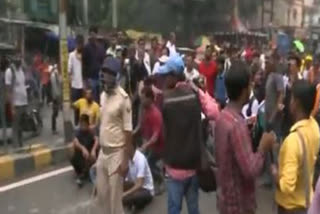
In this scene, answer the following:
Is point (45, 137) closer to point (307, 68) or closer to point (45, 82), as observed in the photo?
point (307, 68)

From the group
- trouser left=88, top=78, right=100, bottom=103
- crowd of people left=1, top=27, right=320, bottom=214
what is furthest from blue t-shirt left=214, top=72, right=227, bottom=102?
trouser left=88, top=78, right=100, bottom=103

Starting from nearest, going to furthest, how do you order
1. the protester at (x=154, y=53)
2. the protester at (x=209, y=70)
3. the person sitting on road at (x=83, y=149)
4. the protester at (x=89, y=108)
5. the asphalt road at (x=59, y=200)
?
the asphalt road at (x=59, y=200), the person sitting on road at (x=83, y=149), the protester at (x=89, y=108), the protester at (x=209, y=70), the protester at (x=154, y=53)

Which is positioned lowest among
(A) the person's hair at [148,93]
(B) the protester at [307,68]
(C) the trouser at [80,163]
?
(C) the trouser at [80,163]

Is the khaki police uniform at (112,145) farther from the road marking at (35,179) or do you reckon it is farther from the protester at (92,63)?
the protester at (92,63)

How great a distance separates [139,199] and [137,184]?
311 mm

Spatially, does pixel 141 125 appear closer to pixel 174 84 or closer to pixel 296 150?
pixel 174 84

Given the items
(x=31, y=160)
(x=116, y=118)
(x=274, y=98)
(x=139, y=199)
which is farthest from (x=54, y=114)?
(x=116, y=118)

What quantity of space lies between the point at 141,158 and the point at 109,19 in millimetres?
25859

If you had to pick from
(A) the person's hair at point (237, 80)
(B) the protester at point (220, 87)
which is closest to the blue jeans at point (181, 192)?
(A) the person's hair at point (237, 80)

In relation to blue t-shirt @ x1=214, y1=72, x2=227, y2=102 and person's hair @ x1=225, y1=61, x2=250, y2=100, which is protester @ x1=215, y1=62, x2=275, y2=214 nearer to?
person's hair @ x1=225, y1=61, x2=250, y2=100

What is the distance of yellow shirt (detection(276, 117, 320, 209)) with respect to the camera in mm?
3932

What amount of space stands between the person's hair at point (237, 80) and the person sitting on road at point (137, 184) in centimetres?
351

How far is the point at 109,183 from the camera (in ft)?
19.9

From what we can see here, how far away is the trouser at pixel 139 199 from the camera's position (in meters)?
7.72
